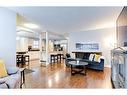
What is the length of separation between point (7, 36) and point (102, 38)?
6.00 metres

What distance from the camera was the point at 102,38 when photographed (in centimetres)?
881

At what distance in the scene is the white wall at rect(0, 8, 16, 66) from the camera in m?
4.19

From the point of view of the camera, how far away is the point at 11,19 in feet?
14.9

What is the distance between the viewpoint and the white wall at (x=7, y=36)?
165 inches

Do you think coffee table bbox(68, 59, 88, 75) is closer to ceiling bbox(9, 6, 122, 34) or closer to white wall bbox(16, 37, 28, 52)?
ceiling bbox(9, 6, 122, 34)

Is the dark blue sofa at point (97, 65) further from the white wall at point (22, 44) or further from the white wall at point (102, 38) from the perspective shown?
the white wall at point (22, 44)

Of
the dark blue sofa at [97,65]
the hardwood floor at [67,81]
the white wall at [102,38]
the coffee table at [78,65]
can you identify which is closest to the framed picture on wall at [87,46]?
the white wall at [102,38]

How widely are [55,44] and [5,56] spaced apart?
512 inches

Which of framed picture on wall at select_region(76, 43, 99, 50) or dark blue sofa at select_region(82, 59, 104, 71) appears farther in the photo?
Answer: framed picture on wall at select_region(76, 43, 99, 50)

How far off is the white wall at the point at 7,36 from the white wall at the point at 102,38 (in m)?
5.60

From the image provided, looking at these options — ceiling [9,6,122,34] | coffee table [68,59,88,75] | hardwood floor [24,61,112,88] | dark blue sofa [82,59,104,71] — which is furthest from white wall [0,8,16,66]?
dark blue sofa [82,59,104,71]

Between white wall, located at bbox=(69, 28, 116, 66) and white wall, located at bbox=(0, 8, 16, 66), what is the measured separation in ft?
18.4
